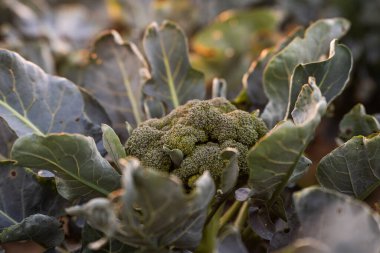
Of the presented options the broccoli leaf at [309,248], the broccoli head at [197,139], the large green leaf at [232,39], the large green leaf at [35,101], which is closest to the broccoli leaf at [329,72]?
the broccoli head at [197,139]

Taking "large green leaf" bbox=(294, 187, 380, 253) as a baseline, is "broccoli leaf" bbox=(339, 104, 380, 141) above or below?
below

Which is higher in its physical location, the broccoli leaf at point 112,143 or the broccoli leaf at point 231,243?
the broccoli leaf at point 112,143

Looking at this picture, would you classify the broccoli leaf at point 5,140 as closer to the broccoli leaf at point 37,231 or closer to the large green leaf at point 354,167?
the broccoli leaf at point 37,231

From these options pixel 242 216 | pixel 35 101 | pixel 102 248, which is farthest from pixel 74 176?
pixel 242 216

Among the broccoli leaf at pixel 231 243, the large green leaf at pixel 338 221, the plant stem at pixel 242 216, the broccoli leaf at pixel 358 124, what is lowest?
the plant stem at pixel 242 216

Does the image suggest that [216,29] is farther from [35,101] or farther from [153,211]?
[153,211]

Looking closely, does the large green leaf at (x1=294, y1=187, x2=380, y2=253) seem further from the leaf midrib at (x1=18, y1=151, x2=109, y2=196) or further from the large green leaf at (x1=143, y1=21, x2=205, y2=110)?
the large green leaf at (x1=143, y1=21, x2=205, y2=110)

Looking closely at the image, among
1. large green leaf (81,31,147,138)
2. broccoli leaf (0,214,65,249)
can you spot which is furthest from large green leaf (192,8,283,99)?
broccoli leaf (0,214,65,249)
